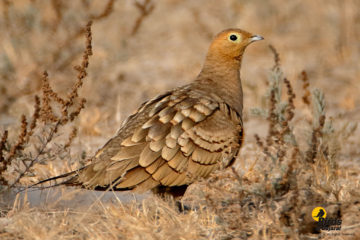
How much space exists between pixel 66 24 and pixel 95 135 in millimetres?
1691

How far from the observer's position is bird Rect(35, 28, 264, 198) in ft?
12.0

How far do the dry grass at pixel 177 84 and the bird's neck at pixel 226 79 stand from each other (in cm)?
30

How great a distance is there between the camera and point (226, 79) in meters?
4.48

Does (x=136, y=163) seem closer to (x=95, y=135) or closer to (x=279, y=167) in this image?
(x=279, y=167)

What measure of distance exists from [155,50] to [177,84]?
1.67 meters

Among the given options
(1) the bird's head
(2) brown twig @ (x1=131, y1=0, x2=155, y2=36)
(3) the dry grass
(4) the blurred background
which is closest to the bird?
(3) the dry grass

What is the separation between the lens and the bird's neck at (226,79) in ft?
14.2

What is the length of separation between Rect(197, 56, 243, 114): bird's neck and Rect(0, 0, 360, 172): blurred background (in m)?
1.56

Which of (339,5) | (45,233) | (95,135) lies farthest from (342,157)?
(339,5)

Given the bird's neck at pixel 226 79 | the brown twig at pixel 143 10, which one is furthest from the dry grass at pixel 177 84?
the bird's neck at pixel 226 79

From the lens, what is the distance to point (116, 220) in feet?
10.9

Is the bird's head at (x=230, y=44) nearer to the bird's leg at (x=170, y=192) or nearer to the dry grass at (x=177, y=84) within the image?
the dry grass at (x=177, y=84)

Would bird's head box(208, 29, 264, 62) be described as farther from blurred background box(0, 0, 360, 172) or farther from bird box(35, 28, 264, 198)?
blurred background box(0, 0, 360, 172)

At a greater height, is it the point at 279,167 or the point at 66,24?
the point at 66,24
